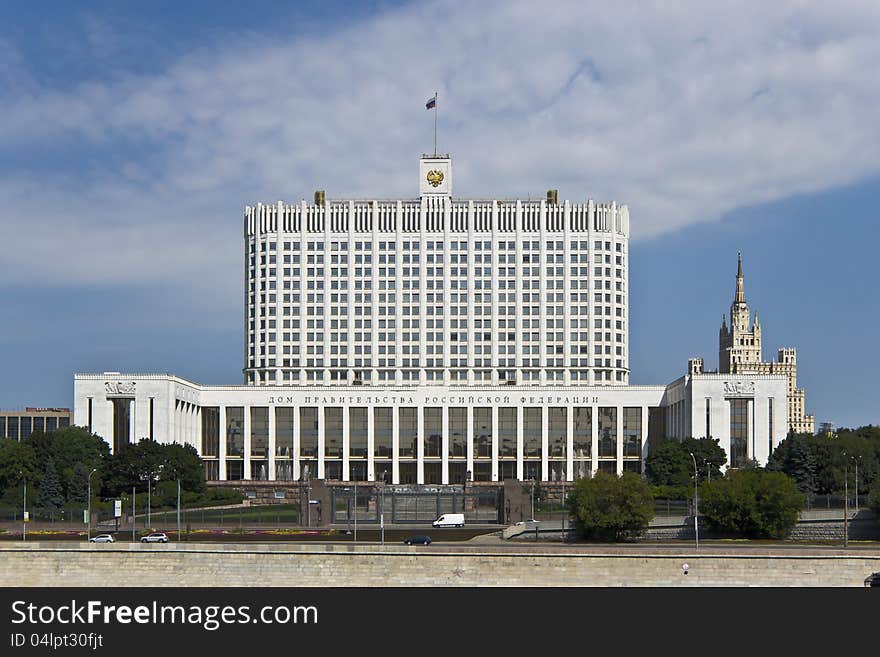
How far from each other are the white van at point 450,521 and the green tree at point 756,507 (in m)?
25.1

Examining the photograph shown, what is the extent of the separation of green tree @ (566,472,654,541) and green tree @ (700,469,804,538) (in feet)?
21.2

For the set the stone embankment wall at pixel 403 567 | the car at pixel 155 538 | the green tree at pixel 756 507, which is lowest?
the stone embankment wall at pixel 403 567

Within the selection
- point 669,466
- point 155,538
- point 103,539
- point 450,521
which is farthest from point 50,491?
point 669,466

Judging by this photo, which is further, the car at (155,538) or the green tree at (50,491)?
the green tree at (50,491)

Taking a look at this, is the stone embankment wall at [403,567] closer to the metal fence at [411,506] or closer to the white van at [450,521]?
the white van at [450,521]

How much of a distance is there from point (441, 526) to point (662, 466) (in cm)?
5061

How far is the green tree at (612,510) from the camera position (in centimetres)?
12532

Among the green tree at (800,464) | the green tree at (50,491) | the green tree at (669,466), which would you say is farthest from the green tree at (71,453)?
the green tree at (800,464)

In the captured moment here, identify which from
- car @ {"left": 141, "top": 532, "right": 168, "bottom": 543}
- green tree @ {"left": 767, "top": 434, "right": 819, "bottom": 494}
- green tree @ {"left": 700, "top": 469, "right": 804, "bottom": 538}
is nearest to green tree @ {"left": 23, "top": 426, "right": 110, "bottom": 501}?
car @ {"left": 141, "top": 532, "right": 168, "bottom": 543}

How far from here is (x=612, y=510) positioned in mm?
125438

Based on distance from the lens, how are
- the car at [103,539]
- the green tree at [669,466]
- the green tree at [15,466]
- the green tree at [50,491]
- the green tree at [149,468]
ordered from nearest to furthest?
1. the car at [103,539]
2. the green tree at [50,491]
3. the green tree at [15,466]
4. the green tree at [149,468]
5. the green tree at [669,466]

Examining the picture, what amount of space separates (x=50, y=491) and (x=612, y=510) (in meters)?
68.7
